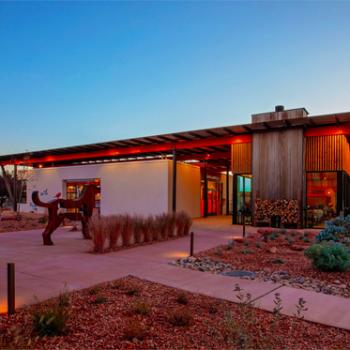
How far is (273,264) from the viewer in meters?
6.91

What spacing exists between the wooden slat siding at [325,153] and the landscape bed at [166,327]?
1107 cm

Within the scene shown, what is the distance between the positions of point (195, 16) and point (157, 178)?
9.54m

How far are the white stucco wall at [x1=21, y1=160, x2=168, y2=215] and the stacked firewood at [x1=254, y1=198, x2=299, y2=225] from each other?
5589mm

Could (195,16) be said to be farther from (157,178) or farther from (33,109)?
(33,109)

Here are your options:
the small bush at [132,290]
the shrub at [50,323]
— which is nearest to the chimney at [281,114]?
the small bush at [132,290]

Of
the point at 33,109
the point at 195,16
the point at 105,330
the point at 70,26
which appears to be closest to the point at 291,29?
the point at 195,16

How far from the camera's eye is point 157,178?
18.7 m

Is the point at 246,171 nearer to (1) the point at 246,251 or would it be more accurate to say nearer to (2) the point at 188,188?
(2) the point at 188,188

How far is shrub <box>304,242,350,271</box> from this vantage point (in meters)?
5.92

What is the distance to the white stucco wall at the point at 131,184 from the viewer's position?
18.6 m

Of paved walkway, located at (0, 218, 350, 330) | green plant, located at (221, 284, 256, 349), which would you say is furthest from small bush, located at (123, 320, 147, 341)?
paved walkway, located at (0, 218, 350, 330)

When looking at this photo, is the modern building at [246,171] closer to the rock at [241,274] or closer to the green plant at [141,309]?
the rock at [241,274]

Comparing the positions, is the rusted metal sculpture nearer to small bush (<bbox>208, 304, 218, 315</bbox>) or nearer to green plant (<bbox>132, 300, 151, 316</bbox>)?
green plant (<bbox>132, 300, 151, 316</bbox>)

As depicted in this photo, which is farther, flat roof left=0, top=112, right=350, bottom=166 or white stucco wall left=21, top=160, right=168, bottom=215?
white stucco wall left=21, top=160, right=168, bottom=215
